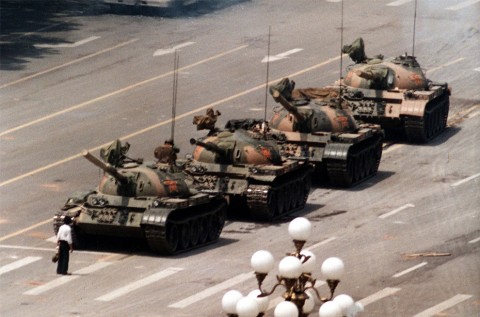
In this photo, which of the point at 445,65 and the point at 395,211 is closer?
the point at 395,211

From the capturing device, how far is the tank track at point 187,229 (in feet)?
170

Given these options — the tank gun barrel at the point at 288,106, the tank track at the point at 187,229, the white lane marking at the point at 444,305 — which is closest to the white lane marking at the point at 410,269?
the white lane marking at the point at 444,305

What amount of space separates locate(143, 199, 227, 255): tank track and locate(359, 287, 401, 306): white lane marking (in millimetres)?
6267

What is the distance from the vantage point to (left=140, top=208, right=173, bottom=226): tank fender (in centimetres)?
5162

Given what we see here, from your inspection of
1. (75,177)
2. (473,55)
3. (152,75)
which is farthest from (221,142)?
(473,55)

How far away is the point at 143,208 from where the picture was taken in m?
52.4

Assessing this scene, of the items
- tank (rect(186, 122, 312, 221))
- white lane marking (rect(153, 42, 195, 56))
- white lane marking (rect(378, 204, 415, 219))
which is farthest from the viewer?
white lane marking (rect(153, 42, 195, 56))

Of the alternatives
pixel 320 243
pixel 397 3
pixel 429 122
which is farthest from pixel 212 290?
pixel 397 3

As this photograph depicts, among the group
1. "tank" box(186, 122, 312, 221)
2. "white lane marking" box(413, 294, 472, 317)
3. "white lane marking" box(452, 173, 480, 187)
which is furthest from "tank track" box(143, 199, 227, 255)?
"white lane marking" box(452, 173, 480, 187)

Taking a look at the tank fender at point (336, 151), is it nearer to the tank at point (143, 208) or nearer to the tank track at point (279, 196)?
the tank track at point (279, 196)

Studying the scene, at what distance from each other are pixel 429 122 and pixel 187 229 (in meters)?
18.6

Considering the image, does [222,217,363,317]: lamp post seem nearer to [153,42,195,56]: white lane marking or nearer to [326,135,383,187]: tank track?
[326,135,383,187]: tank track

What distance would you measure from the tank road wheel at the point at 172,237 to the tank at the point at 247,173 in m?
3.22

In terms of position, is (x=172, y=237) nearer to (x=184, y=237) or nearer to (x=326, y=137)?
(x=184, y=237)
